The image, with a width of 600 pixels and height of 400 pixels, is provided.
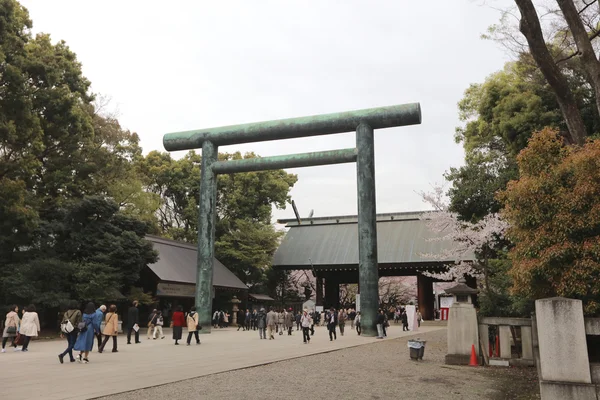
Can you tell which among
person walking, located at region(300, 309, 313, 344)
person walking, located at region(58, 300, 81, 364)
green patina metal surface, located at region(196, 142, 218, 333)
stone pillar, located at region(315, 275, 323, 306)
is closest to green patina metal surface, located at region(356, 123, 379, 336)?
person walking, located at region(300, 309, 313, 344)

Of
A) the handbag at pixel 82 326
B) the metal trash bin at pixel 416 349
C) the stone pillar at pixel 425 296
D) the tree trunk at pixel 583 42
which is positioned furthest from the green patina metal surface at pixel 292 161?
the stone pillar at pixel 425 296

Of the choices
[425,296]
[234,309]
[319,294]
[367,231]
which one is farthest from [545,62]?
[319,294]

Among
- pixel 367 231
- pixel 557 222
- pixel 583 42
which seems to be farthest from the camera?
pixel 367 231

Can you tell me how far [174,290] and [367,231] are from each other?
1291cm

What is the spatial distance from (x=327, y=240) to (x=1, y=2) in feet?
85.6

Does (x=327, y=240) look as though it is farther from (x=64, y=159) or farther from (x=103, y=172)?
(x=64, y=159)

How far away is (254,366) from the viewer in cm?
1067

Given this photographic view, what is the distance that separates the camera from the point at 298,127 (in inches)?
794

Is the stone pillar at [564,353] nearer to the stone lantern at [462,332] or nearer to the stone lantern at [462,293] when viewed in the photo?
the stone lantern at [462,332]

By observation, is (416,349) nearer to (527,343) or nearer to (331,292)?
(527,343)

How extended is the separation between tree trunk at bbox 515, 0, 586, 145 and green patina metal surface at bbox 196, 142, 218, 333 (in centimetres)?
1468

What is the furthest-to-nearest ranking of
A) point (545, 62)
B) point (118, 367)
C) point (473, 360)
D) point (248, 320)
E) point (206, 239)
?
point (248, 320) → point (206, 239) → point (473, 360) → point (118, 367) → point (545, 62)

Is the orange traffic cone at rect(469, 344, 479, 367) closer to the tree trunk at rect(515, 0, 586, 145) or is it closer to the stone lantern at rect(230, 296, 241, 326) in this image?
the tree trunk at rect(515, 0, 586, 145)

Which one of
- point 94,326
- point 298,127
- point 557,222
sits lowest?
point 94,326
